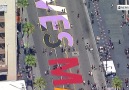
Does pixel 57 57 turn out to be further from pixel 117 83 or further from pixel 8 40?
pixel 117 83

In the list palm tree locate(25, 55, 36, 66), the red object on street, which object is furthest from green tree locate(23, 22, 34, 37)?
palm tree locate(25, 55, 36, 66)

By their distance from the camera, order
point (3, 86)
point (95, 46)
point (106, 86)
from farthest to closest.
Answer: point (95, 46) → point (106, 86) → point (3, 86)

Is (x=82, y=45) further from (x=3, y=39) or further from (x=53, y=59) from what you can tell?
(x=3, y=39)

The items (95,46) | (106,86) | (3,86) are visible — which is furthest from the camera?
(95,46)

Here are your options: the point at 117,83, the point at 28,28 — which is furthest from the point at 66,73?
the point at 28,28

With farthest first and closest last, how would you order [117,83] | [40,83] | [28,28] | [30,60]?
1. [28,28]
2. [30,60]
3. [117,83]
4. [40,83]

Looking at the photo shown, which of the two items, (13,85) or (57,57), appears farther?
(57,57)

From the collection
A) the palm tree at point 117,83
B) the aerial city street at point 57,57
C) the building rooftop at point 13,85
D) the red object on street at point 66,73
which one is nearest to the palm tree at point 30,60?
the aerial city street at point 57,57

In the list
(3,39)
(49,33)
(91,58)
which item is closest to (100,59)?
(91,58)

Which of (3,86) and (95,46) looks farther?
(95,46)
